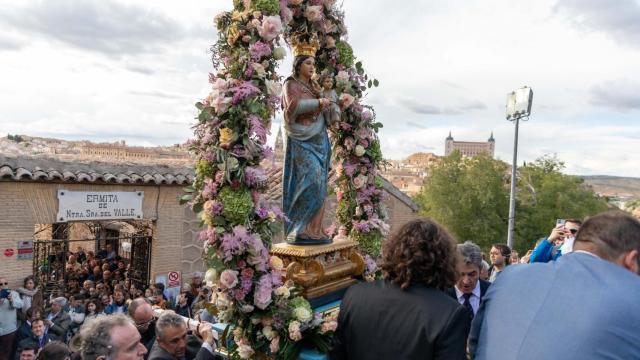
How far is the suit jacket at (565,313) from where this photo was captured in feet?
6.68

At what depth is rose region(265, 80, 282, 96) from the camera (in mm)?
4195

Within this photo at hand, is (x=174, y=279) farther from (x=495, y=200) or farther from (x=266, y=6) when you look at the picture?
(x=495, y=200)

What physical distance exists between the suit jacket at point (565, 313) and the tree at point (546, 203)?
26363 millimetres

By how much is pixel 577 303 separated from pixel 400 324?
896 millimetres

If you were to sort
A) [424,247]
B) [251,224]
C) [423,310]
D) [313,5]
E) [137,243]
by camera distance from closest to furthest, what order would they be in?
[423,310] → [424,247] → [251,224] → [313,5] → [137,243]

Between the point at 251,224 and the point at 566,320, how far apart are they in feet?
8.42

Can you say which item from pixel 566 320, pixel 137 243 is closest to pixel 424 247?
pixel 566 320

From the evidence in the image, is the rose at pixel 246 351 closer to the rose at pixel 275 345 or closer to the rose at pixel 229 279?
the rose at pixel 275 345

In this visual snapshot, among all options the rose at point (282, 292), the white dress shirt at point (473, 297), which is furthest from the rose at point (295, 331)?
the white dress shirt at point (473, 297)

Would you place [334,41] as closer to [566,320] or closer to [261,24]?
[261,24]

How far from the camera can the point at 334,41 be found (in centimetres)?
539

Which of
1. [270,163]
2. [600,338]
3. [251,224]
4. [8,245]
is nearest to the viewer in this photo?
[600,338]

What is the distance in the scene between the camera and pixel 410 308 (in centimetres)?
265

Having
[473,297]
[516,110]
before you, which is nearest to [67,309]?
[473,297]
